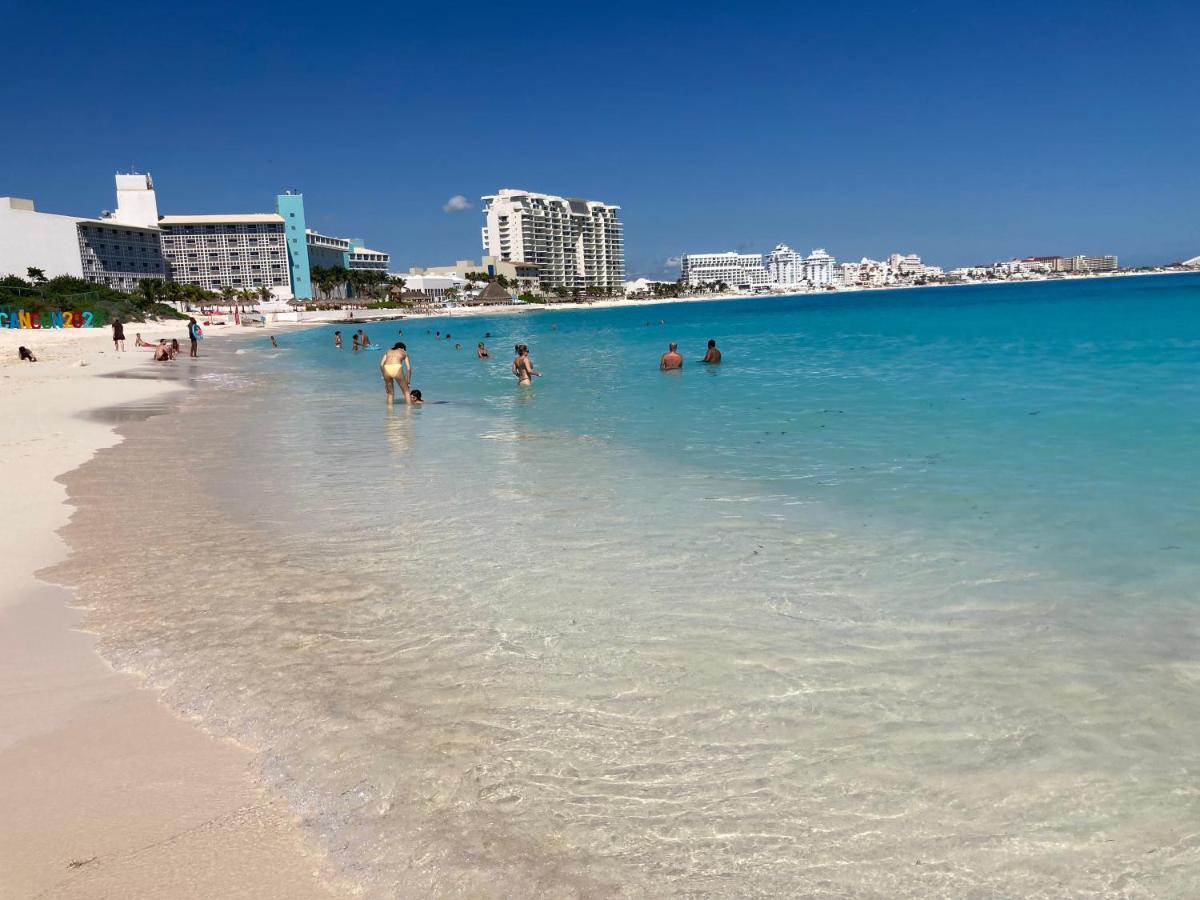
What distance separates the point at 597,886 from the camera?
2.92 metres

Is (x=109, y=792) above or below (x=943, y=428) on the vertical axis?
below

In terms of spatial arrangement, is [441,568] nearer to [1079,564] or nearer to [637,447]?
[1079,564]

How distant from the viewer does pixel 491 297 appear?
151625mm

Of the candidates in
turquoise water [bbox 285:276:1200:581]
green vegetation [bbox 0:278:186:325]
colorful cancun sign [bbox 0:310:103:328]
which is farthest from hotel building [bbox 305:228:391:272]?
turquoise water [bbox 285:276:1200:581]

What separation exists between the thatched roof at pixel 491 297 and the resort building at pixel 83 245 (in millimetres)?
52440

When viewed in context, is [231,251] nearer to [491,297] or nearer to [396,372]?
[491,297]

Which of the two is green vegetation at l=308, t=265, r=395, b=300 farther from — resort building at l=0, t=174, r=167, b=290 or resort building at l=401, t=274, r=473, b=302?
resort building at l=0, t=174, r=167, b=290

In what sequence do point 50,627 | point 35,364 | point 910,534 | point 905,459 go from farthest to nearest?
point 35,364, point 905,459, point 910,534, point 50,627

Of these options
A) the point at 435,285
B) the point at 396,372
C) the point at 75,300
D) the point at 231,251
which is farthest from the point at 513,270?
the point at 396,372

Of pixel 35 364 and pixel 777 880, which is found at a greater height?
pixel 35 364

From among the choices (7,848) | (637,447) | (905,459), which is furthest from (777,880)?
(637,447)

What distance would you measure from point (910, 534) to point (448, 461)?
258 inches

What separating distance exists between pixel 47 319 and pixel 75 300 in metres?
7.60

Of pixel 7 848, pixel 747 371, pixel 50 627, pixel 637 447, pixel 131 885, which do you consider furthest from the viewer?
pixel 747 371
